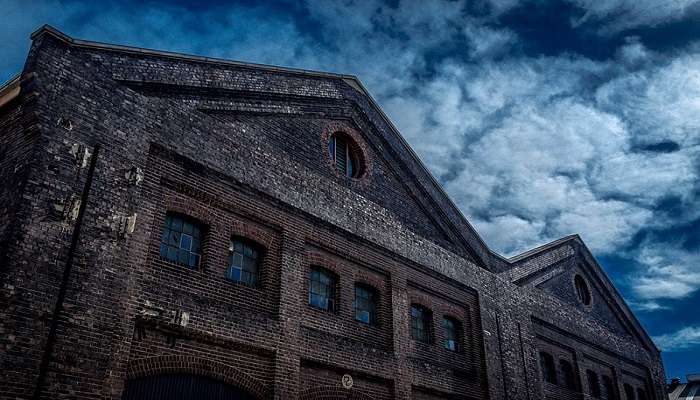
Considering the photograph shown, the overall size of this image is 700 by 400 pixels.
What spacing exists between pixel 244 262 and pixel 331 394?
3.10 m

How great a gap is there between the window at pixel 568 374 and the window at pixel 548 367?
1.83 ft

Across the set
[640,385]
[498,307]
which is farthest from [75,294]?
[640,385]

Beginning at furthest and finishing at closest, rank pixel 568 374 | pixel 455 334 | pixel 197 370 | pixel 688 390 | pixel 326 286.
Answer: pixel 688 390
pixel 568 374
pixel 455 334
pixel 326 286
pixel 197 370

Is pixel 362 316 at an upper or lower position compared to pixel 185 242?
lower

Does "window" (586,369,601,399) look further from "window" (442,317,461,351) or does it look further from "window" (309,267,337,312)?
"window" (309,267,337,312)

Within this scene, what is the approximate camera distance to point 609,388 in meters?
20.6

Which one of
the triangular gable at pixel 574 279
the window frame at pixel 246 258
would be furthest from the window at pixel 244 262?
the triangular gable at pixel 574 279

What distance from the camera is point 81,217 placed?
27.0 ft

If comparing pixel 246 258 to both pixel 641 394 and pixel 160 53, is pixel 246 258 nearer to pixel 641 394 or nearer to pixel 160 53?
pixel 160 53

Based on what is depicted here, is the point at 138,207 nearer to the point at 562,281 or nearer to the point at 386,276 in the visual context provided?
the point at 386,276

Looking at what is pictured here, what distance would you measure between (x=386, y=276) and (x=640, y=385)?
15021 mm

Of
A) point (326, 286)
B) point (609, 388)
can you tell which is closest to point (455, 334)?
point (326, 286)

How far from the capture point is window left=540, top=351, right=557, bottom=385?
1759cm

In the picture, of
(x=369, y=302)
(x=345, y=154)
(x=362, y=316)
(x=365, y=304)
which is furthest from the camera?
(x=345, y=154)
